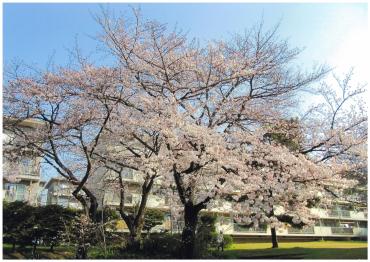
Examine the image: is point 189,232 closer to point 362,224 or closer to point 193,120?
point 193,120

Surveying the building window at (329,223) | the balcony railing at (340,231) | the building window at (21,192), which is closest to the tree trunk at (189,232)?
the building window at (21,192)

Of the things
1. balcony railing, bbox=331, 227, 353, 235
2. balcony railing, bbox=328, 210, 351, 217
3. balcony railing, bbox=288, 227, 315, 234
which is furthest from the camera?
balcony railing, bbox=328, 210, 351, 217

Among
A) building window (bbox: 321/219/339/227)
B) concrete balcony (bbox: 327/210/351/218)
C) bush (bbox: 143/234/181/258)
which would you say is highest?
bush (bbox: 143/234/181/258)

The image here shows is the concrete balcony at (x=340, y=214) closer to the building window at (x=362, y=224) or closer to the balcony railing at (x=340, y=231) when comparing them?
the building window at (x=362, y=224)

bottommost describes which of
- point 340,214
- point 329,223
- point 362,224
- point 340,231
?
point 340,231

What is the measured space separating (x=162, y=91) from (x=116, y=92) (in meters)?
1.07

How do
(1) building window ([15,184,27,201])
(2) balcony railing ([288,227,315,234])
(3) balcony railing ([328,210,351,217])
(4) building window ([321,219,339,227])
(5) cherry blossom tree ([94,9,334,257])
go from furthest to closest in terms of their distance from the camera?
1. (3) balcony railing ([328,210,351,217])
2. (4) building window ([321,219,339,227])
3. (2) balcony railing ([288,227,315,234])
4. (1) building window ([15,184,27,201])
5. (5) cherry blossom tree ([94,9,334,257])

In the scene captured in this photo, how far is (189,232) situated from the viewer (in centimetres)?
912

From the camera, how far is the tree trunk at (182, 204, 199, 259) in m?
9.04

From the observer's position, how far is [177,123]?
8438 mm

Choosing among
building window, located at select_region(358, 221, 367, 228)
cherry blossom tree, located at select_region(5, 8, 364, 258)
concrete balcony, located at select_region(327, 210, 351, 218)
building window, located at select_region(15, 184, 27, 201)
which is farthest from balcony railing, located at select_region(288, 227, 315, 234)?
cherry blossom tree, located at select_region(5, 8, 364, 258)

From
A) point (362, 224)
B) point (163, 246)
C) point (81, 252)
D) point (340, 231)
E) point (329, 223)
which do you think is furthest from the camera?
point (362, 224)

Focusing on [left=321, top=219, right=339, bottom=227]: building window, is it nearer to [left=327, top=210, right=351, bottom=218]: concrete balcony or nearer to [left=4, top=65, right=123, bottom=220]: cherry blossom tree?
[left=327, top=210, right=351, bottom=218]: concrete balcony

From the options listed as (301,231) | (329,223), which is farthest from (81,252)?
(329,223)
